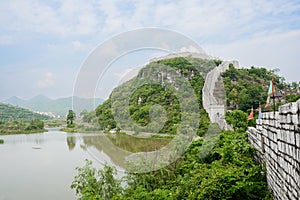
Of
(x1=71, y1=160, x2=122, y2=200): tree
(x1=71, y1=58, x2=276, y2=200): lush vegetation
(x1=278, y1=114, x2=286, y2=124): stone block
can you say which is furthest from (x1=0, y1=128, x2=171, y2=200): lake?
(x1=278, y1=114, x2=286, y2=124): stone block

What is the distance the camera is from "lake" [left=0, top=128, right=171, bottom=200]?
11234 millimetres

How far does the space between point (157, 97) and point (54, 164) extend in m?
9.08

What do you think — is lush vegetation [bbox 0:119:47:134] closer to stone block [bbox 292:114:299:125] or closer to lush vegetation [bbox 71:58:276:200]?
lush vegetation [bbox 71:58:276:200]

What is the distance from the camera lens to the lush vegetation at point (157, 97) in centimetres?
1596

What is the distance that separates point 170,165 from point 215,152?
1725mm

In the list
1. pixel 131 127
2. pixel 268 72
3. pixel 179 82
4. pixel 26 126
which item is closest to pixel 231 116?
pixel 131 127

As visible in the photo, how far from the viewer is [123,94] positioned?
45.9ft

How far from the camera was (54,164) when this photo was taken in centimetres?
1619

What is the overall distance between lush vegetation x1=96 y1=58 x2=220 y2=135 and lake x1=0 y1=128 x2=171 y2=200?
43.4 inches

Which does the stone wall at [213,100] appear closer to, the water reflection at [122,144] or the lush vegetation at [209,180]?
the water reflection at [122,144]

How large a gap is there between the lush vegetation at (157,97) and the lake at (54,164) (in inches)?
43.4

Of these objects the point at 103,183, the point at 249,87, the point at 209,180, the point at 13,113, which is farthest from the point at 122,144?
the point at 13,113

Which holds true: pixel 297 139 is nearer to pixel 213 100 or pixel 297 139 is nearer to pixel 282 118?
pixel 282 118

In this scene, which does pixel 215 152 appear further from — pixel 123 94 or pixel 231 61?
pixel 231 61
